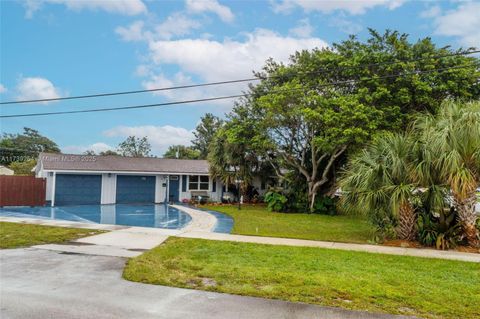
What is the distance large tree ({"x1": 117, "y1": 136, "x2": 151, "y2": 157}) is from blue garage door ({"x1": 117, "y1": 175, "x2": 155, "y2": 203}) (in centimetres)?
2680

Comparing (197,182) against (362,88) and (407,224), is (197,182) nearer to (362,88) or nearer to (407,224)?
(362,88)

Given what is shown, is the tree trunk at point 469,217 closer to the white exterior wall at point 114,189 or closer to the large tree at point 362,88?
the large tree at point 362,88

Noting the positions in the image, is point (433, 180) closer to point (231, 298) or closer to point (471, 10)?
point (471, 10)

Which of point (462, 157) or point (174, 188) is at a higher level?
point (462, 157)

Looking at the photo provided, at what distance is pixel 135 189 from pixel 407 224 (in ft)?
59.5

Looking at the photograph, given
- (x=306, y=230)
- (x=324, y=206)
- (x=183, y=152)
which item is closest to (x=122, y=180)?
(x=324, y=206)

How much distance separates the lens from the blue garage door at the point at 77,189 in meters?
20.9

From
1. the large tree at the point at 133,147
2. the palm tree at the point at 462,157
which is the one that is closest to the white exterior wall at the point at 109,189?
the palm tree at the point at 462,157

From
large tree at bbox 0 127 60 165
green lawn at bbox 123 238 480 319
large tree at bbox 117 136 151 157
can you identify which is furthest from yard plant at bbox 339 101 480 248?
large tree at bbox 0 127 60 165

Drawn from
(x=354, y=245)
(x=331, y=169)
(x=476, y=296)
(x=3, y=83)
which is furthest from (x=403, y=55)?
(x=3, y=83)

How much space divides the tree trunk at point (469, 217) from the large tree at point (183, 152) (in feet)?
126

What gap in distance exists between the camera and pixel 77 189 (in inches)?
851

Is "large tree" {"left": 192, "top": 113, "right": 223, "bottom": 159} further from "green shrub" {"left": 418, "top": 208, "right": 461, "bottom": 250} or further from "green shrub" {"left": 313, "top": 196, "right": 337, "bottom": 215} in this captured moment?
"green shrub" {"left": 418, "top": 208, "right": 461, "bottom": 250}

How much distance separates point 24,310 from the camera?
4.64 meters
